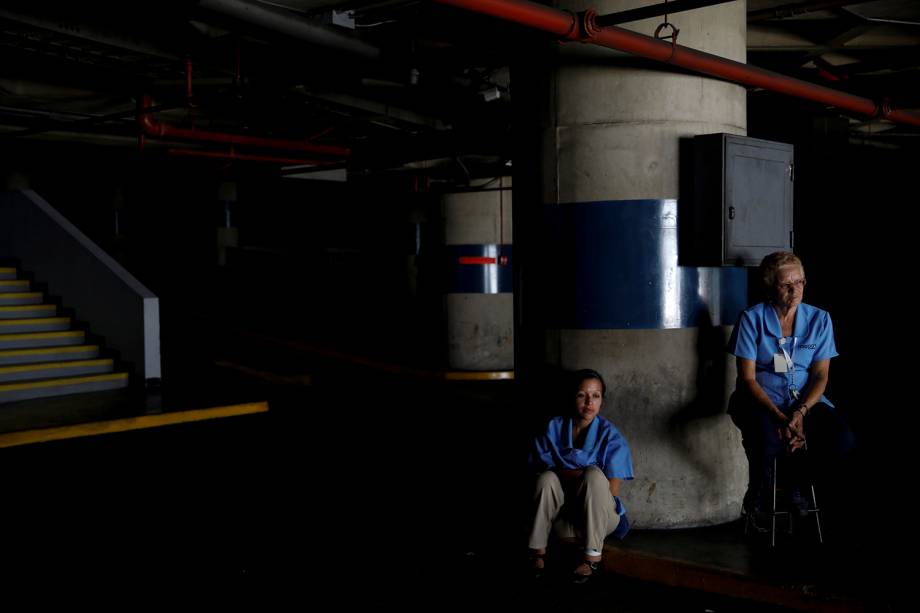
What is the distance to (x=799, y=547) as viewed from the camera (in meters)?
4.65

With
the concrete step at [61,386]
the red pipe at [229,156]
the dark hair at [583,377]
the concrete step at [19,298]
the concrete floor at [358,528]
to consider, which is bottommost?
the concrete floor at [358,528]

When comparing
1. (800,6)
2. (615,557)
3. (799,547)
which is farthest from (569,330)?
(800,6)

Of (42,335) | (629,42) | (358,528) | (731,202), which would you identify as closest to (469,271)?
(42,335)

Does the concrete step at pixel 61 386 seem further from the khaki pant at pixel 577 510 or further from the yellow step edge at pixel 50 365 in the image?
the khaki pant at pixel 577 510

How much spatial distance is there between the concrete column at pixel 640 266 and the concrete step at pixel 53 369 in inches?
244

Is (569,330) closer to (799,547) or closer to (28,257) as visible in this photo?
(799,547)

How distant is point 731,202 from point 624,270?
0.69m

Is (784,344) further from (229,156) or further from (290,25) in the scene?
(229,156)

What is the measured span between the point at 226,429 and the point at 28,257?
172 inches

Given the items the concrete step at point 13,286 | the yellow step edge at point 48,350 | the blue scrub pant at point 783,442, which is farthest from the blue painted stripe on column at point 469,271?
the blue scrub pant at point 783,442

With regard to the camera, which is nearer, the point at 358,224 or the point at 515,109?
the point at 515,109

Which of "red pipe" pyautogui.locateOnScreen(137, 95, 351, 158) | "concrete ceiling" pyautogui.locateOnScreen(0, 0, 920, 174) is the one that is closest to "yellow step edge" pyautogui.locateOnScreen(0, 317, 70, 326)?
"concrete ceiling" pyautogui.locateOnScreen(0, 0, 920, 174)

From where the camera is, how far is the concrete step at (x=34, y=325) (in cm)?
951

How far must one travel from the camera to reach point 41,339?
376 inches
